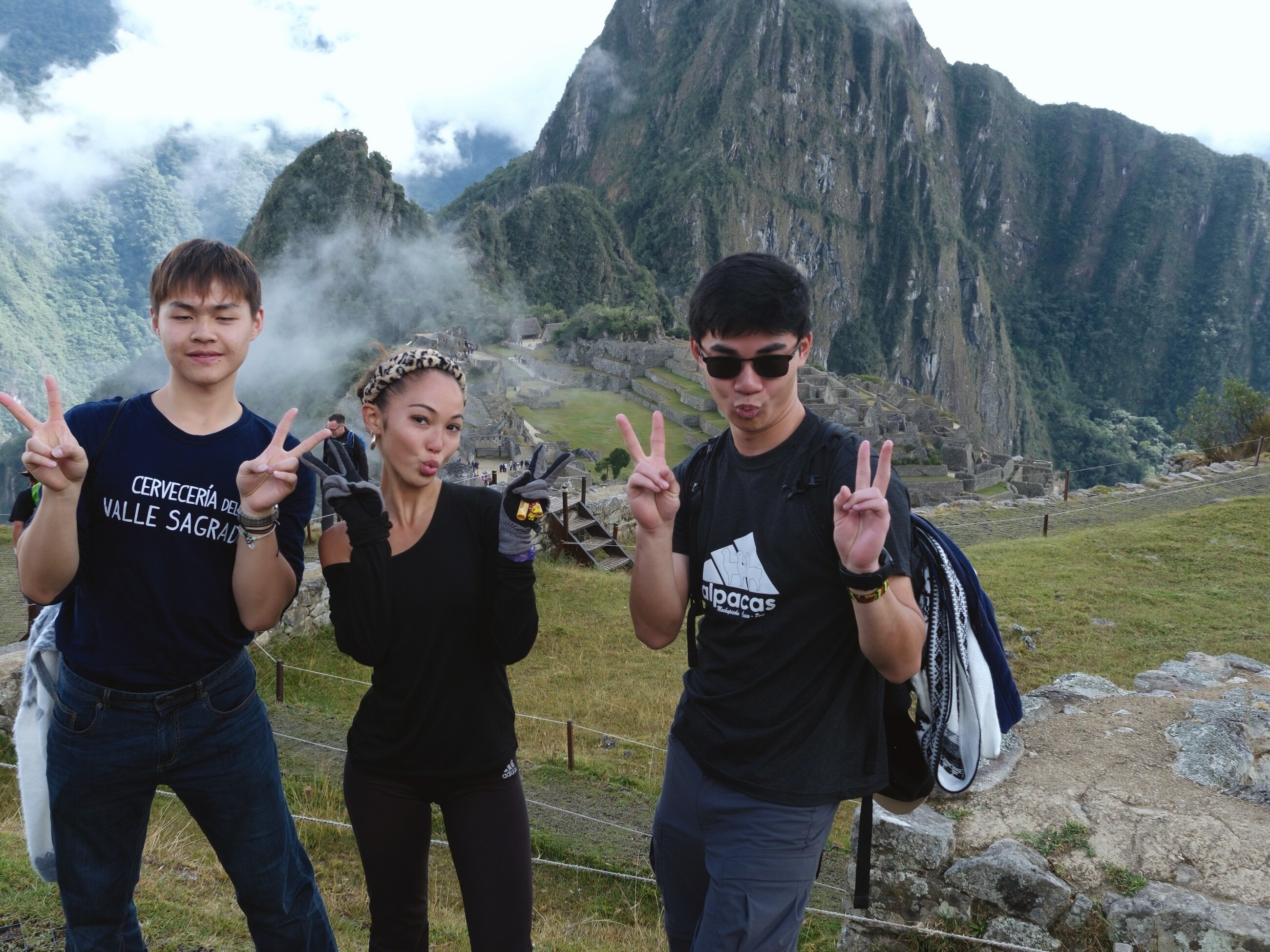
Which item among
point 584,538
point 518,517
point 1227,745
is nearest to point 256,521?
point 518,517

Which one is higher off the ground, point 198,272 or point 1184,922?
point 198,272

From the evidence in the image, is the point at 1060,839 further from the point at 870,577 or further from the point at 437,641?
the point at 437,641

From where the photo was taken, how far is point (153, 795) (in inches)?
80.8

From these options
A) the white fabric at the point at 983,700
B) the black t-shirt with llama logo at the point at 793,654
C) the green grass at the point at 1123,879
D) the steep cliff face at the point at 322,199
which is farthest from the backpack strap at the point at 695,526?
the steep cliff face at the point at 322,199

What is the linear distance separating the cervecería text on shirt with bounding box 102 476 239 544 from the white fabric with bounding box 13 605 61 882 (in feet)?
1.56

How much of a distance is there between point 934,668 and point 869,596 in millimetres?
532

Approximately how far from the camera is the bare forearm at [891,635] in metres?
1.73

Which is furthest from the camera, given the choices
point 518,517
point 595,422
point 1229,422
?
point 595,422

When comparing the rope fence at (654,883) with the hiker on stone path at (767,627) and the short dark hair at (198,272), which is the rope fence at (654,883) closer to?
the hiker on stone path at (767,627)

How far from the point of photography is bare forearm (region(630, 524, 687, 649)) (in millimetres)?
2021

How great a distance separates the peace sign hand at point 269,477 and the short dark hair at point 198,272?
0.44 meters

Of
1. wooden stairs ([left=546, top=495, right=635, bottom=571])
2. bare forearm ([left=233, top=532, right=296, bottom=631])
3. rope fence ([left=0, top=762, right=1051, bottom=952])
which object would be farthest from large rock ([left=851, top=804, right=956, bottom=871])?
wooden stairs ([left=546, top=495, right=635, bottom=571])

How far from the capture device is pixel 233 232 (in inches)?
2901

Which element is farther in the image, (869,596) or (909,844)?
(909,844)
